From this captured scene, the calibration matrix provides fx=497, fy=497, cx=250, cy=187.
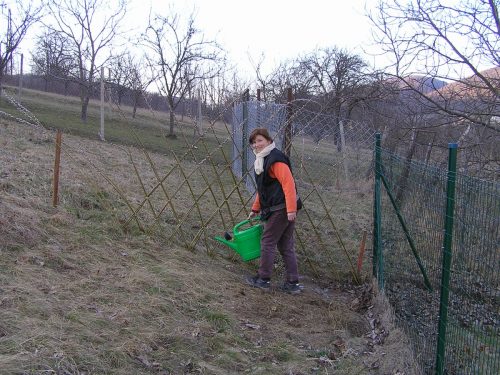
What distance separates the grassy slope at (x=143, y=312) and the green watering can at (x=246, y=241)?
0.27 m

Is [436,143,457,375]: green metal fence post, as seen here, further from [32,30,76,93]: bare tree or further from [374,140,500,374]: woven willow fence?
[32,30,76,93]: bare tree

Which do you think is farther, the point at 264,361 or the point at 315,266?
the point at 315,266

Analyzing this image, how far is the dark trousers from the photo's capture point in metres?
4.59

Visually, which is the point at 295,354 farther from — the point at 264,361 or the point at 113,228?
the point at 113,228

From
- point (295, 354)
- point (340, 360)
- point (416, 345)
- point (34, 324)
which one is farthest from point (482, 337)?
point (34, 324)

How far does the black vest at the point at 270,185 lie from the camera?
4.45 m

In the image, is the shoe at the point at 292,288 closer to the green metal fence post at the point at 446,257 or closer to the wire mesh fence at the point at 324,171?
the wire mesh fence at the point at 324,171

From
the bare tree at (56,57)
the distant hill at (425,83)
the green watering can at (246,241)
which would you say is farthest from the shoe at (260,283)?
the bare tree at (56,57)

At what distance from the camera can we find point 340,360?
3420mm

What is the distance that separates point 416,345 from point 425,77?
3109 millimetres

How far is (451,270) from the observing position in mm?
→ 2926

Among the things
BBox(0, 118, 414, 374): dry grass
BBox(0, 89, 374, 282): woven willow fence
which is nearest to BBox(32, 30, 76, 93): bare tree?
BBox(0, 89, 374, 282): woven willow fence

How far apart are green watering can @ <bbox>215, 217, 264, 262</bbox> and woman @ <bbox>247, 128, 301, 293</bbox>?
15 cm

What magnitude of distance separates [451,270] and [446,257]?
92 mm
